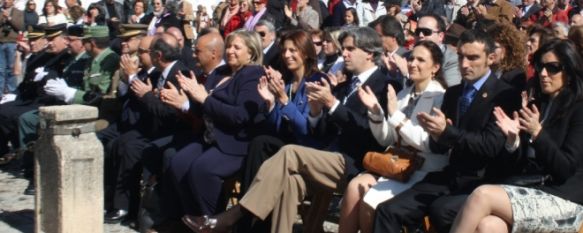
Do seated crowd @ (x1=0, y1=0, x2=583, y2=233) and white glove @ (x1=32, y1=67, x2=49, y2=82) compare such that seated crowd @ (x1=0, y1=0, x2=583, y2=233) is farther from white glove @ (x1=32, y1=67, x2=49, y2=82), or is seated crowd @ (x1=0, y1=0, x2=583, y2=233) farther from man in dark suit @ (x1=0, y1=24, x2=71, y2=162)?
white glove @ (x1=32, y1=67, x2=49, y2=82)

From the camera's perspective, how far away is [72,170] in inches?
278

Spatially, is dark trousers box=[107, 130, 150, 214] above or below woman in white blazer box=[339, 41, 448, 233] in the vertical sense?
below

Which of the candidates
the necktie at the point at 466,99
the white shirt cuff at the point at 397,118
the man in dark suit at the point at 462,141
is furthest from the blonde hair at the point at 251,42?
the necktie at the point at 466,99

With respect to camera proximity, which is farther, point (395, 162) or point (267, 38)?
point (267, 38)

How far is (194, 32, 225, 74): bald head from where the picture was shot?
319 inches

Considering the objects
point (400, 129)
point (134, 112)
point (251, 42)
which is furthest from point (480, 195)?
point (134, 112)

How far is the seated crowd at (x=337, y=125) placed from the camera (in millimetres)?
5789

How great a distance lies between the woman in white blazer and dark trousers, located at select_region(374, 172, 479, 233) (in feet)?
0.48

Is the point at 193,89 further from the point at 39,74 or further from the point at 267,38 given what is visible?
the point at 39,74

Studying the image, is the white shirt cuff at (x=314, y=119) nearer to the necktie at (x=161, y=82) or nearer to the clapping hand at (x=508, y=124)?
the clapping hand at (x=508, y=124)

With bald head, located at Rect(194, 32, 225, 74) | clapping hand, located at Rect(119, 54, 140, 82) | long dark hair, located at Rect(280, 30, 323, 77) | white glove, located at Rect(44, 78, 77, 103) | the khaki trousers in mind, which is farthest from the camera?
white glove, located at Rect(44, 78, 77, 103)

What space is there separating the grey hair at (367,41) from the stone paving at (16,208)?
4.88ft

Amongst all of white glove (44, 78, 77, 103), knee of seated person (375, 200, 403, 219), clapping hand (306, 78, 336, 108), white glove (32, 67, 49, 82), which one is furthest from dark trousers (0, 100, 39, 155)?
knee of seated person (375, 200, 403, 219)

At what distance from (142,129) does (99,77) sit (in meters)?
1.31
